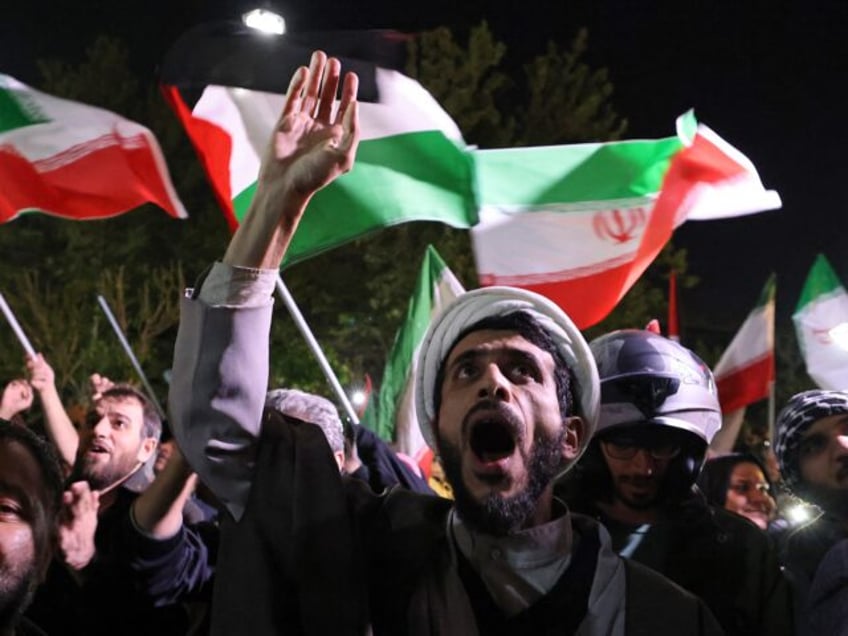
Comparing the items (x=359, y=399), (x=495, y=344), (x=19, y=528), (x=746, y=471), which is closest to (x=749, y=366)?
(x=746, y=471)

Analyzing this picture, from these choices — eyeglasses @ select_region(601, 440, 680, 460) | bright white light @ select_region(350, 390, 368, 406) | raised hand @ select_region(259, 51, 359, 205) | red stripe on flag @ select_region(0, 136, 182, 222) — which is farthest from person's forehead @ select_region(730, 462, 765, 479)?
bright white light @ select_region(350, 390, 368, 406)

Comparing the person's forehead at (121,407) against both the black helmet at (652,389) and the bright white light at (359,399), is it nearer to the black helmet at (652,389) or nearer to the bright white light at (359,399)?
the black helmet at (652,389)

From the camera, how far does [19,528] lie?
2.29 metres

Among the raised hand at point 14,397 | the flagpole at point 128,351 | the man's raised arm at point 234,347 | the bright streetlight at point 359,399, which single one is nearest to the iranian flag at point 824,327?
the bright streetlight at point 359,399

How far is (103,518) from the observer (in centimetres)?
339

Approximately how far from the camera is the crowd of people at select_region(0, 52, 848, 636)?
6.28 feet

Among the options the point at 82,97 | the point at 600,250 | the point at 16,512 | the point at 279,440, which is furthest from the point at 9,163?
the point at 82,97

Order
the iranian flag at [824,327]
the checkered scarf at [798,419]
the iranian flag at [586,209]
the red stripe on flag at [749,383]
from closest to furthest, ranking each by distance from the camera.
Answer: the checkered scarf at [798,419] < the iranian flag at [586,209] < the iranian flag at [824,327] < the red stripe on flag at [749,383]

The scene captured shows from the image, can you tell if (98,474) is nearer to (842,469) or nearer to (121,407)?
(121,407)

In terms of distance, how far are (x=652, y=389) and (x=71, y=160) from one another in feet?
14.8

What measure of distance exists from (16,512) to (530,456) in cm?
113

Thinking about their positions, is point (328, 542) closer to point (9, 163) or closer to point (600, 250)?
point (600, 250)

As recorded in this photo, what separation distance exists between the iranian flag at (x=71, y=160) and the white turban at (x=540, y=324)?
4.16m

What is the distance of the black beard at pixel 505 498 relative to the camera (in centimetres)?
209
